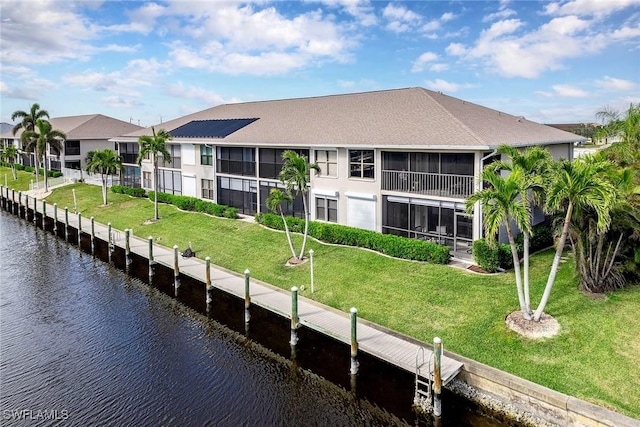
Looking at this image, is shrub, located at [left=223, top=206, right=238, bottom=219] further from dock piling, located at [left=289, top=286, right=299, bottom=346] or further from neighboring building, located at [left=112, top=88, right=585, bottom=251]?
dock piling, located at [left=289, top=286, right=299, bottom=346]

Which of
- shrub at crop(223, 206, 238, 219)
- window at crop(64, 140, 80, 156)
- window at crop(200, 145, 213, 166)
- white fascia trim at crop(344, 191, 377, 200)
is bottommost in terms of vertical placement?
shrub at crop(223, 206, 238, 219)

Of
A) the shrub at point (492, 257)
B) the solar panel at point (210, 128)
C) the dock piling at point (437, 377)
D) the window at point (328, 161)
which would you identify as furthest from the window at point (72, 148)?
the dock piling at point (437, 377)

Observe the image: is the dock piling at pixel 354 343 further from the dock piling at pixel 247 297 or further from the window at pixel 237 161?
the window at pixel 237 161

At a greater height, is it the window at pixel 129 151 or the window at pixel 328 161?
the window at pixel 129 151

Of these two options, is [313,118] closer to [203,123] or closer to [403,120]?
[403,120]

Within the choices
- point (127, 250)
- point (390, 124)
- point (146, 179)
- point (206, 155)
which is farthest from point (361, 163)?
point (146, 179)

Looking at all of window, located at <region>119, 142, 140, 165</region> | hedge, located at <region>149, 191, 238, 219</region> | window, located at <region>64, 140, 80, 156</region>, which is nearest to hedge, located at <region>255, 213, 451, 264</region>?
hedge, located at <region>149, 191, 238, 219</region>
